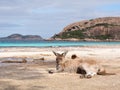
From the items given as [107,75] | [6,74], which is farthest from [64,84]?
[6,74]

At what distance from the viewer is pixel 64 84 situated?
45.4ft

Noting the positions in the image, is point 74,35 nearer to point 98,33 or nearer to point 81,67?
point 98,33

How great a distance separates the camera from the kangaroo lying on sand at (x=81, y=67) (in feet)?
52.8

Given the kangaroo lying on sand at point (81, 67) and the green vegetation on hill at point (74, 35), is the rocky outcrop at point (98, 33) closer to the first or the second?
the green vegetation on hill at point (74, 35)

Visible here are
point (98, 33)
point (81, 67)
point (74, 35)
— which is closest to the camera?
point (81, 67)

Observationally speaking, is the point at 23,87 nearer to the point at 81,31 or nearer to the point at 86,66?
the point at 86,66

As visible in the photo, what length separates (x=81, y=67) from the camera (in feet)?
54.4

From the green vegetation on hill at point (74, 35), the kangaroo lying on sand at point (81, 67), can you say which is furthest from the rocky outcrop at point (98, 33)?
the kangaroo lying on sand at point (81, 67)

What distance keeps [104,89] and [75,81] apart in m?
2.10

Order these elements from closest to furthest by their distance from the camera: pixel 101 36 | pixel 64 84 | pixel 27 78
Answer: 1. pixel 64 84
2. pixel 27 78
3. pixel 101 36

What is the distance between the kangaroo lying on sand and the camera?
16.1 m

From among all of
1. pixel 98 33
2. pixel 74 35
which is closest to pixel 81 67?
pixel 74 35

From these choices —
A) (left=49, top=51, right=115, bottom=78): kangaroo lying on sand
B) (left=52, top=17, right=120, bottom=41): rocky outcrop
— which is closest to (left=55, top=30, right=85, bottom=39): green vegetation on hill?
(left=52, top=17, right=120, bottom=41): rocky outcrop

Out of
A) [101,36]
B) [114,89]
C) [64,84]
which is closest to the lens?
[114,89]
